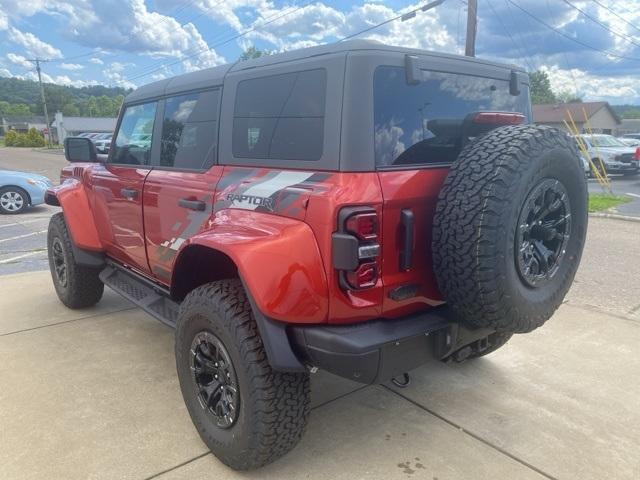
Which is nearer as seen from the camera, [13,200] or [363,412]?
[363,412]

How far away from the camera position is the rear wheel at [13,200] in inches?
416

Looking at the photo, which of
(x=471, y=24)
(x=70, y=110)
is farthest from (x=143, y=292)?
(x=70, y=110)

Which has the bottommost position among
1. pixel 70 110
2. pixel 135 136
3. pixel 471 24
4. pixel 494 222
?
pixel 494 222

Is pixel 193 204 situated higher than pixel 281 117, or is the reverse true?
pixel 281 117

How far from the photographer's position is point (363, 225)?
2.08 m

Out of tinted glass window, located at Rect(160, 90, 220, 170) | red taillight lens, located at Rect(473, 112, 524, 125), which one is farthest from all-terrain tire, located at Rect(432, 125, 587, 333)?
tinted glass window, located at Rect(160, 90, 220, 170)

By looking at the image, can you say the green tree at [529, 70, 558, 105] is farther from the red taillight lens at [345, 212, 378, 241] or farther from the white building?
the red taillight lens at [345, 212, 378, 241]

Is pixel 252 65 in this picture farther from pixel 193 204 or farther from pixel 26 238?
pixel 26 238

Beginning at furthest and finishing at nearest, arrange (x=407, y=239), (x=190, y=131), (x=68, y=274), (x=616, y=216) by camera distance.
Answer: (x=616, y=216) → (x=68, y=274) → (x=190, y=131) → (x=407, y=239)

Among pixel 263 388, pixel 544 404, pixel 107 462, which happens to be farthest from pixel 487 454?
pixel 107 462

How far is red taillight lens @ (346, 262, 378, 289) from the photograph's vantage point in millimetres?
2104

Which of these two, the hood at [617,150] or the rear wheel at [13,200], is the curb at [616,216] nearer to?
the hood at [617,150]

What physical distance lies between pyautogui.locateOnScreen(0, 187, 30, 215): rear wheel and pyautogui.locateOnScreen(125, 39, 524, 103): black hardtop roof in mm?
8160

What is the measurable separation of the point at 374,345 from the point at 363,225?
505mm
